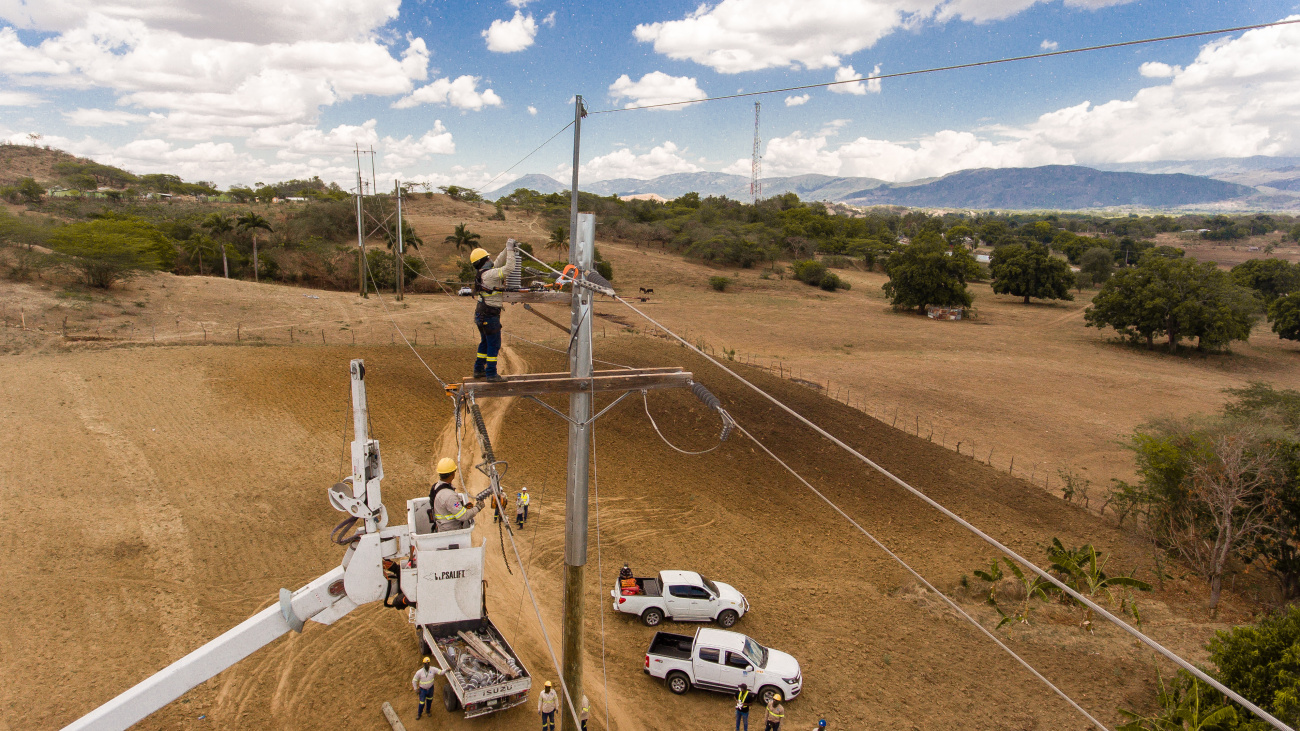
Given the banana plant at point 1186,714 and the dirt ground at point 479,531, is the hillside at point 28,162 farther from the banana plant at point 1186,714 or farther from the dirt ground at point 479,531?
the banana plant at point 1186,714

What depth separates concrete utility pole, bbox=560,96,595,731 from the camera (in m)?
6.97

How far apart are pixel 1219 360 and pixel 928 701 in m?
45.2

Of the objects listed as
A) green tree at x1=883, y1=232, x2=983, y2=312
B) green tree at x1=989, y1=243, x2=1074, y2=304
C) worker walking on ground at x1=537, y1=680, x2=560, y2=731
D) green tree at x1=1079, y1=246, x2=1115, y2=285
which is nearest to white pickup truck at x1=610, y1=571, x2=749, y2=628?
worker walking on ground at x1=537, y1=680, x2=560, y2=731

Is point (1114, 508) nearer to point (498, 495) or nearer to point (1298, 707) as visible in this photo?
point (1298, 707)

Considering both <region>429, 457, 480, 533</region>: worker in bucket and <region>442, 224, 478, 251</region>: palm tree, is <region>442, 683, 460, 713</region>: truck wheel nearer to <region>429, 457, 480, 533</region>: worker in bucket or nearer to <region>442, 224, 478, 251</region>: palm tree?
<region>429, 457, 480, 533</region>: worker in bucket

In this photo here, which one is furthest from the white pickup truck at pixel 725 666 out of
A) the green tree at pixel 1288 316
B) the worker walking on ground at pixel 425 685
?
the green tree at pixel 1288 316

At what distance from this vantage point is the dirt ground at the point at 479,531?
10789mm

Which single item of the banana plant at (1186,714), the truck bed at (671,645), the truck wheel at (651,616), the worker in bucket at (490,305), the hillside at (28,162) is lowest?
the truck wheel at (651,616)

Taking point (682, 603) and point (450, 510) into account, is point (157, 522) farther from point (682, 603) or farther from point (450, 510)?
point (682, 603)

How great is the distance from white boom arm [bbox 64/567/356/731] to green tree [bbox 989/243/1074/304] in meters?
66.8

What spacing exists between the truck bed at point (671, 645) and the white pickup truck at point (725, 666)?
2cm

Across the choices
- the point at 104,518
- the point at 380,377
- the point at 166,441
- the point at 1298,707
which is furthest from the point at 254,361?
the point at 1298,707

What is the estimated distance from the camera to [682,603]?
13.1m

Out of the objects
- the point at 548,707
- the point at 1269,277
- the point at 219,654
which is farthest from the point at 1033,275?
the point at 219,654
